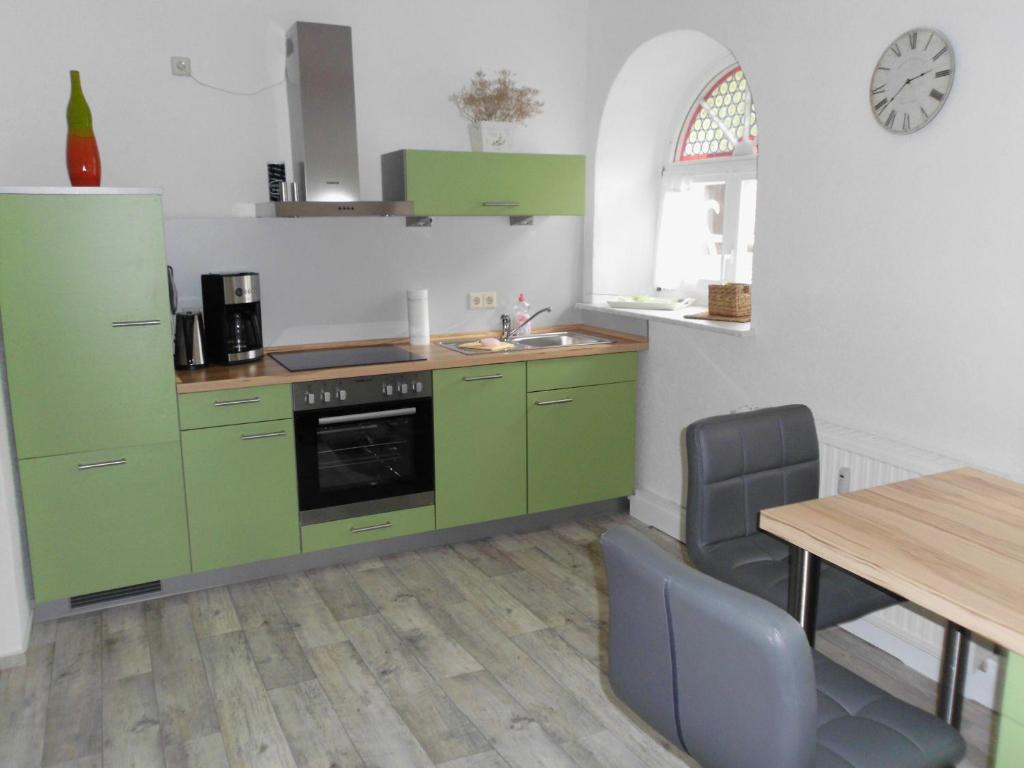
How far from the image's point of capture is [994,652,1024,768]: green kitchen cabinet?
1.51m

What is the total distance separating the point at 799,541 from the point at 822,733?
425 millimetres

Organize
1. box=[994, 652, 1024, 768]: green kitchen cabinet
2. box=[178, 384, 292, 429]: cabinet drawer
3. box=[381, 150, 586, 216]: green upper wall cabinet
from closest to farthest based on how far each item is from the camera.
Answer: box=[994, 652, 1024, 768]: green kitchen cabinet < box=[178, 384, 292, 429]: cabinet drawer < box=[381, 150, 586, 216]: green upper wall cabinet

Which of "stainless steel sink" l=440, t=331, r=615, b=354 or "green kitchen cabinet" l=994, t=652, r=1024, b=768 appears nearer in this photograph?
"green kitchen cabinet" l=994, t=652, r=1024, b=768

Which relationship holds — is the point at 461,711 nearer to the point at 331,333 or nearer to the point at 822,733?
the point at 822,733

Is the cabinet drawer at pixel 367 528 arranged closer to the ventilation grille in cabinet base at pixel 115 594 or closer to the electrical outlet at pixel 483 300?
the ventilation grille in cabinet base at pixel 115 594

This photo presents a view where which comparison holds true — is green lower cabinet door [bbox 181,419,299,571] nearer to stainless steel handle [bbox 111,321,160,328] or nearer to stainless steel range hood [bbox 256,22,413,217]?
stainless steel handle [bbox 111,321,160,328]

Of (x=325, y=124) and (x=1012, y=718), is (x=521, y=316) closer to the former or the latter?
(x=325, y=124)

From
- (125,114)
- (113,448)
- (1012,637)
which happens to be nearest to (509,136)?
(125,114)

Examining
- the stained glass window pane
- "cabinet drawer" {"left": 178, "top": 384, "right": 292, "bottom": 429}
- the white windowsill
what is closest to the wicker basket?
the white windowsill

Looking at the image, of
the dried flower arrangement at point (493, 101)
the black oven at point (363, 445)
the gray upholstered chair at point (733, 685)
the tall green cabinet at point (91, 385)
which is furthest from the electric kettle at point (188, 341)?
the gray upholstered chair at point (733, 685)

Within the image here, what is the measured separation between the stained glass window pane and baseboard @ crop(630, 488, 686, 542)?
1.73 m

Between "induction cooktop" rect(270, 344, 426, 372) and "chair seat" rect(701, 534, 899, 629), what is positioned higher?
"induction cooktop" rect(270, 344, 426, 372)

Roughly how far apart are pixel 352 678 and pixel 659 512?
1856 mm

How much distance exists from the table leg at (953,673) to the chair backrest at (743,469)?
1.85 feet
